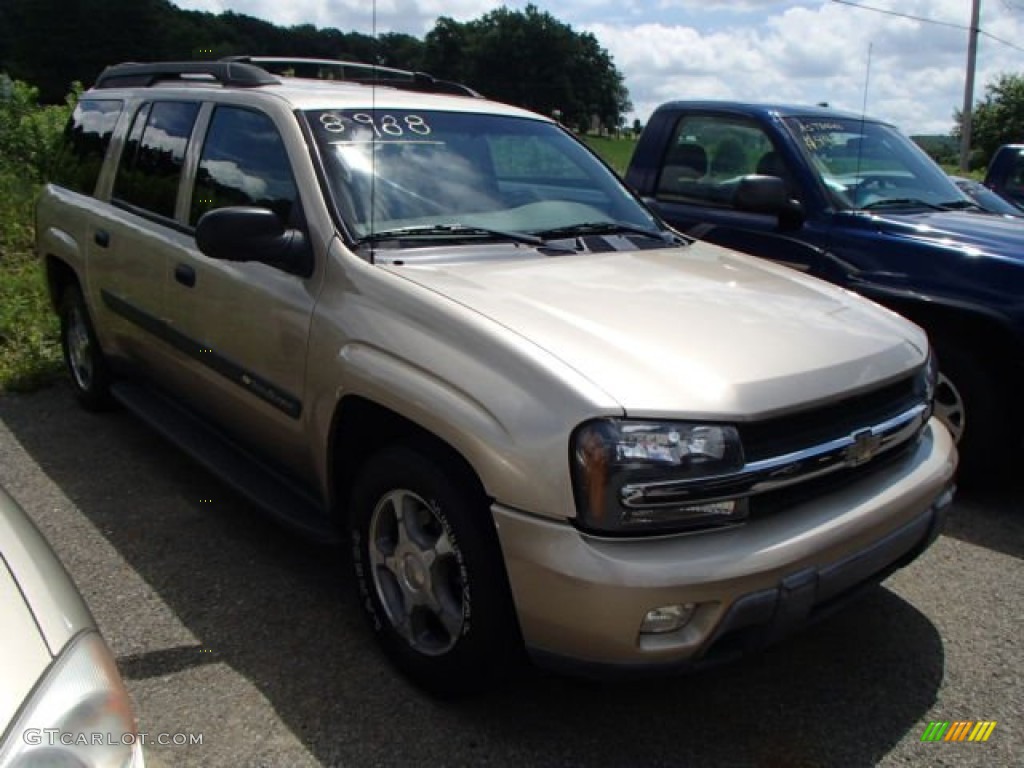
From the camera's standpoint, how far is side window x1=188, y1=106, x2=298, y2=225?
3318mm

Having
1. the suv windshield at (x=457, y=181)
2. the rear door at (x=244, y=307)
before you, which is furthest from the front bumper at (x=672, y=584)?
the suv windshield at (x=457, y=181)

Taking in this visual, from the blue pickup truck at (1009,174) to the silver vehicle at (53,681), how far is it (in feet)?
32.3

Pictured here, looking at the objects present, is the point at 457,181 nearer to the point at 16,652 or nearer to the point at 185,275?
the point at 185,275

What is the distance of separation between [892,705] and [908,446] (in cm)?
80

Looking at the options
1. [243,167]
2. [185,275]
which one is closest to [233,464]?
[185,275]

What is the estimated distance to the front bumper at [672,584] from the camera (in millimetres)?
2180

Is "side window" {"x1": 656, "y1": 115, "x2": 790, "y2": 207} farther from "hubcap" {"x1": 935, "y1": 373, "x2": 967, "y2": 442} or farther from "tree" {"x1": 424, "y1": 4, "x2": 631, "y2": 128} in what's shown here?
"tree" {"x1": 424, "y1": 4, "x2": 631, "y2": 128}

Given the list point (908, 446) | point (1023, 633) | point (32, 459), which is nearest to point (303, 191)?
point (908, 446)

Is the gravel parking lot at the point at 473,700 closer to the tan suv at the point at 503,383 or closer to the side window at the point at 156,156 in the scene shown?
the tan suv at the point at 503,383

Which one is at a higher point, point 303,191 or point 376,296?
point 303,191

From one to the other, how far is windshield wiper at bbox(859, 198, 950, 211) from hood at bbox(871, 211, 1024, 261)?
0.34 feet

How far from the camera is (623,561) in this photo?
218 centimetres

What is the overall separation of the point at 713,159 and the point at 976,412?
2156 mm

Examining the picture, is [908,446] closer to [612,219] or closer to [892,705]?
[892,705]
